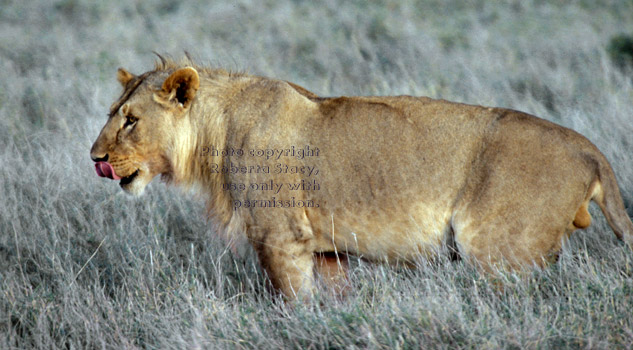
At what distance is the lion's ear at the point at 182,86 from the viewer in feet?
14.1

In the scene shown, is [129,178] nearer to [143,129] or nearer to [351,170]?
[143,129]

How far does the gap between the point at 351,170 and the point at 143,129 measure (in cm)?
131

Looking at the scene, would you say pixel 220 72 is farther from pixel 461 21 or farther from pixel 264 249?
pixel 461 21

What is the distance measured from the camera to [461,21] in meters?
15.4

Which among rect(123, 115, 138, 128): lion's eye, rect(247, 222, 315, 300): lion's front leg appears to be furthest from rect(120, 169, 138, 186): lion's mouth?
rect(247, 222, 315, 300): lion's front leg

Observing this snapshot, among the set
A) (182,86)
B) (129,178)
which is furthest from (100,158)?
(182,86)

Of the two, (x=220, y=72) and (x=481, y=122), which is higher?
(x=220, y=72)

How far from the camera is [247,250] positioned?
4371mm

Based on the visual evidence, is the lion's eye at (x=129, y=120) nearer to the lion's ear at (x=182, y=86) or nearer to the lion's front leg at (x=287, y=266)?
the lion's ear at (x=182, y=86)

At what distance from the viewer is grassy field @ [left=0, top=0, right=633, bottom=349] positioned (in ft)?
11.8

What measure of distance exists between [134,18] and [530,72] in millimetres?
9421

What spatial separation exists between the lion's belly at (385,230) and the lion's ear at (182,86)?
1.06 m

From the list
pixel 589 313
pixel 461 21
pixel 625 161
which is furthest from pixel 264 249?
pixel 461 21

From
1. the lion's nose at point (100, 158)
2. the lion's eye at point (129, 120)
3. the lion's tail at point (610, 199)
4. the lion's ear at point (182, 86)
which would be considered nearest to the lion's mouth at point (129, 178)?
the lion's nose at point (100, 158)
